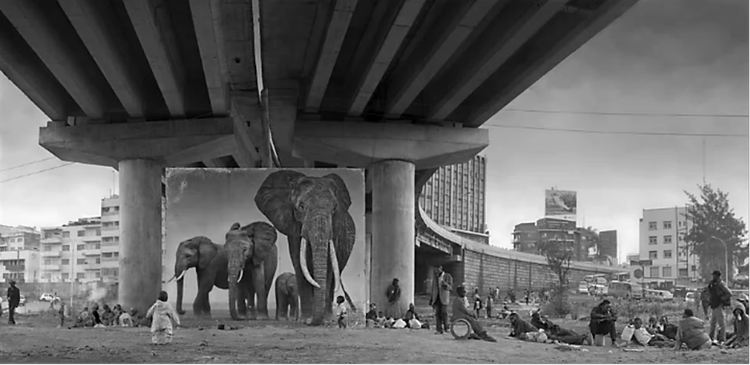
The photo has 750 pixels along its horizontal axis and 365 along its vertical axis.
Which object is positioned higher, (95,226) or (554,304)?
(95,226)

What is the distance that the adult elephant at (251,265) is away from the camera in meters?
29.0

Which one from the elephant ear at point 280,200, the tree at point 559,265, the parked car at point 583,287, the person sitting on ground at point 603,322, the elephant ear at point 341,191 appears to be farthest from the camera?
the tree at point 559,265

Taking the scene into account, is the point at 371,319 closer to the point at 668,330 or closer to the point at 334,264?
the point at 334,264

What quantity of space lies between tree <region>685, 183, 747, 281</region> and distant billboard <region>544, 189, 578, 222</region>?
523 cm

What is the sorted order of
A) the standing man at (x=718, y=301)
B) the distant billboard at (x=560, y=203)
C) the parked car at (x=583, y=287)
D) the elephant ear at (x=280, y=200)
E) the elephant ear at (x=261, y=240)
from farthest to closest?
1. the parked car at (x=583, y=287)
2. the elephant ear at (x=261, y=240)
3. the elephant ear at (x=280, y=200)
4. the distant billboard at (x=560, y=203)
5. the standing man at (x=718, y=301)

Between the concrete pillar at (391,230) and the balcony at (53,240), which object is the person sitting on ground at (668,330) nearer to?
the concrete pillar at (391,230)

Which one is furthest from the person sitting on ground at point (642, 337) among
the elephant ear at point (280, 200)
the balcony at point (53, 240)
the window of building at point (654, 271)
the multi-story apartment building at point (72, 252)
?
the balcony at point (53, 240)

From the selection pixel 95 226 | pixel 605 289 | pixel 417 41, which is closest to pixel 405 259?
pixel 605 289

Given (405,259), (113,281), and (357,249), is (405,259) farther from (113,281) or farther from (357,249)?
(113,281)

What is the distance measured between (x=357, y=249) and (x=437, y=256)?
169 feet

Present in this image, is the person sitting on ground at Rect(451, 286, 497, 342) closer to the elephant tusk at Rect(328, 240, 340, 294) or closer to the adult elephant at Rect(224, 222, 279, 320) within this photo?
the elephant tusk at Rect(328, 240, 340, 294)

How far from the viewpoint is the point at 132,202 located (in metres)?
40.5

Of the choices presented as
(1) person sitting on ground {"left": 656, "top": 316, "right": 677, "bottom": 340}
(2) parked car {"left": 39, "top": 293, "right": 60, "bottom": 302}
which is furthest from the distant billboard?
(2) parked car {"left": 39, "top": 293, "right": 60, "bottom": 302}

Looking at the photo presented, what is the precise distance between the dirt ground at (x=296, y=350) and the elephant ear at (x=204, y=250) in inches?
105
